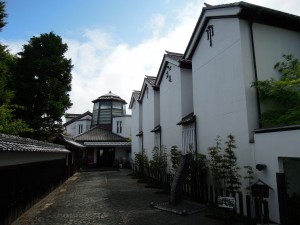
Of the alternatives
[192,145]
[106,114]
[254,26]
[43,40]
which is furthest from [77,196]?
[106,114]

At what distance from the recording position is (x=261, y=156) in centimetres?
811

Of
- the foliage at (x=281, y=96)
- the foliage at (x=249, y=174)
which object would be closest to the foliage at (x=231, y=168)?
the foliage at (x=249, y=174)

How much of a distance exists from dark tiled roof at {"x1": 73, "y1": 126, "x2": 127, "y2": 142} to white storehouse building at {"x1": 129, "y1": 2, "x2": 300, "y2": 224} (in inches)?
915

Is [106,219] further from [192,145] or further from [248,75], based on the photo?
[248,75]

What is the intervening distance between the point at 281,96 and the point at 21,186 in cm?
1072

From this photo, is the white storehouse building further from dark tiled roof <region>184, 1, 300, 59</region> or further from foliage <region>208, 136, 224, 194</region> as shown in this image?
foliage <region>208, 136, 224, 194</region>

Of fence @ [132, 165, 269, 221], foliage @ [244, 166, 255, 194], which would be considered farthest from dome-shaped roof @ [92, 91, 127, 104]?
foliage @ [244, 166, 255, 194]

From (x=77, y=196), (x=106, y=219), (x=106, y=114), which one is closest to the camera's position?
(x=106, y=219)

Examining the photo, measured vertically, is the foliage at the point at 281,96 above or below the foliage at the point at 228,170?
above

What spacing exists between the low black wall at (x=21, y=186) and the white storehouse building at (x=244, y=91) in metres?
8.29

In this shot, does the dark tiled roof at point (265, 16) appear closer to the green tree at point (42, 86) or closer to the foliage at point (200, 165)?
the foliage at point (200, 165)

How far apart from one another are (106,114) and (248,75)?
34666 mm

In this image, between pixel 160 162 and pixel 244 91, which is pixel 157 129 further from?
pixel 244 91

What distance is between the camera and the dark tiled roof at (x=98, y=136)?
3573cm
